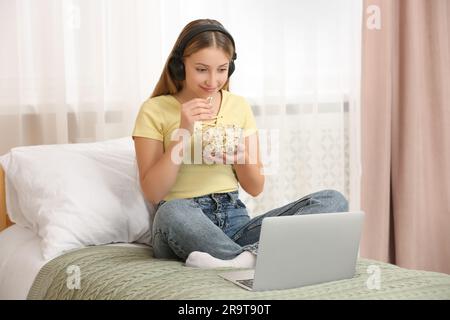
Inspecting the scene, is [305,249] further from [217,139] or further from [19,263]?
[19,263]

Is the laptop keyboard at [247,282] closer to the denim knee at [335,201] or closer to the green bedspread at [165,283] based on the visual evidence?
the green bedspread at [165,283]

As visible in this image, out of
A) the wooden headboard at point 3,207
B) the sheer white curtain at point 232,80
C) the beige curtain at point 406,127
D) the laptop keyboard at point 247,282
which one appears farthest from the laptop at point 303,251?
the beige curtain at point 406,127

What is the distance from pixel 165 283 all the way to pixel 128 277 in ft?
0.33

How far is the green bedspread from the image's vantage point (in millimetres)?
1349

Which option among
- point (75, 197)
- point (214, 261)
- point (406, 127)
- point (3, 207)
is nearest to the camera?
point (214, 261)

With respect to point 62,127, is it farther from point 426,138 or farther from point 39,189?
point 426,138

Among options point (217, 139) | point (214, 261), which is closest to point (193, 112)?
point (217, 139)

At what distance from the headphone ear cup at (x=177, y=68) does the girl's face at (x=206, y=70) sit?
2 cm

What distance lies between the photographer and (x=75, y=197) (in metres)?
1.82

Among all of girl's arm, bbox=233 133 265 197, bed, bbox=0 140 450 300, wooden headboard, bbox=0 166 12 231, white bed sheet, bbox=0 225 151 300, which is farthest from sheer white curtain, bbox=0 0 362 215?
girl's arm, bbox=233 133 265 197

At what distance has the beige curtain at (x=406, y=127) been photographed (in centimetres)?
273

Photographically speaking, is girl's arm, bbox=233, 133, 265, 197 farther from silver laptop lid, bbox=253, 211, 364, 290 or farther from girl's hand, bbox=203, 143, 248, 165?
silver laptop lid, bbox=253, 211, 364, 290

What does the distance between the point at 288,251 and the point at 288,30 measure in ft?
4.47
